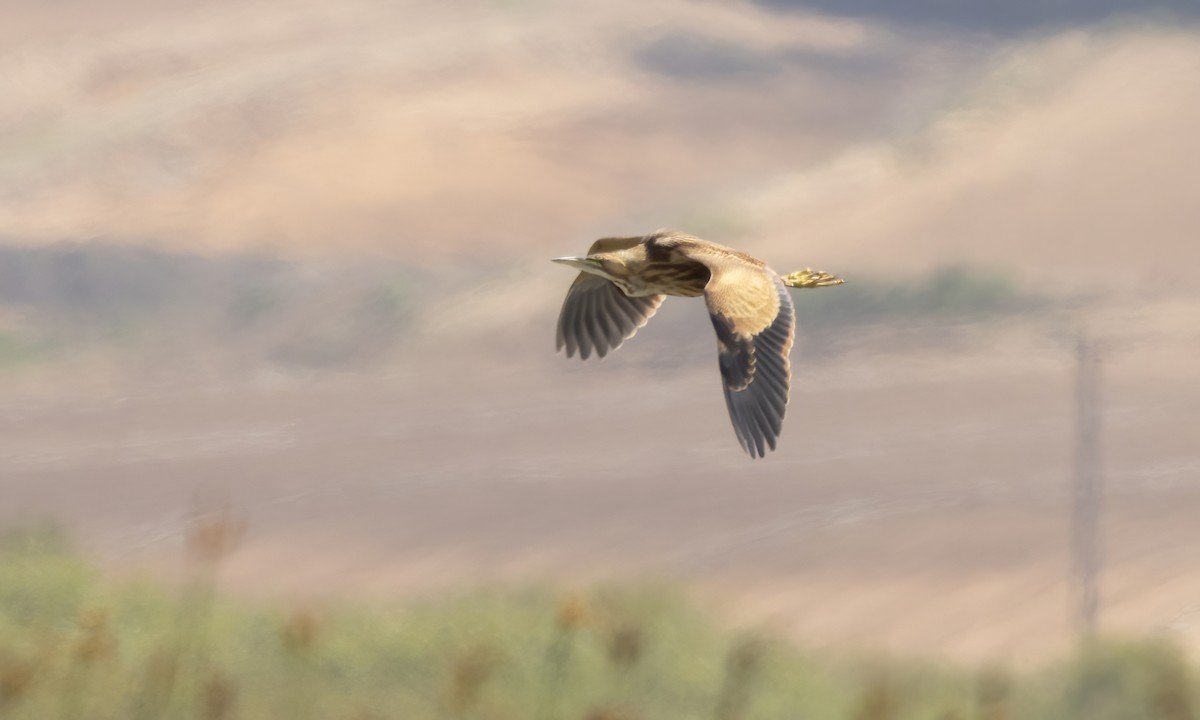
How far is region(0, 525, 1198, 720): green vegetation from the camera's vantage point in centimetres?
742

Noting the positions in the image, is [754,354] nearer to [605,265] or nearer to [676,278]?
[676,278]

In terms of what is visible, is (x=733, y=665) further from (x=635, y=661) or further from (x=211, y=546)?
(x=211, y=546)

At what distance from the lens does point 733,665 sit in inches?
281

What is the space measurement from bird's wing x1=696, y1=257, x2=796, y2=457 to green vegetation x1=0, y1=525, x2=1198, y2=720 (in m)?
0.77

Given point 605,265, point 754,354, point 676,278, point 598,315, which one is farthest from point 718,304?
point 598,315

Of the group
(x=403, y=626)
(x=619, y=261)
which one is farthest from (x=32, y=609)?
(x=619, y=261)

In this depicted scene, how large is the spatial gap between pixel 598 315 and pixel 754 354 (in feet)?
6.64

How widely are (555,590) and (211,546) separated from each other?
12.7 meters

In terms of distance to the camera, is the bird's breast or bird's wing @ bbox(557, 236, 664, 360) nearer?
the bird's breast

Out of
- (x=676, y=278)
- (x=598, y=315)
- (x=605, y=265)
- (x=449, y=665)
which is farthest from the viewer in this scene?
(x=598, y=315)

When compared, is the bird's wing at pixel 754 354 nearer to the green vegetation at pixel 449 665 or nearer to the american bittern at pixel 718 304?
the american bittern at pixel 718 304

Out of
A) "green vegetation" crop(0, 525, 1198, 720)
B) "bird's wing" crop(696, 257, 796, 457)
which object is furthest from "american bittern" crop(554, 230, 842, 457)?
"green vegetation" crop(0, 525, 1198, 720)

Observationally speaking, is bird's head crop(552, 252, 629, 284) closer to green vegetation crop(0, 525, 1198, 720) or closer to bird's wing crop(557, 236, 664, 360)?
bird's wing crop(557, 236, 664, 360)

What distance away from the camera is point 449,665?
28.9 feet
